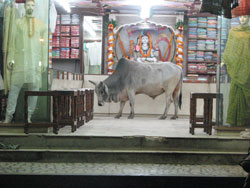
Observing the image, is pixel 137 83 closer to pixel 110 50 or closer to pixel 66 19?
pixel 110 50

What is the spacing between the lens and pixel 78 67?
9.93m

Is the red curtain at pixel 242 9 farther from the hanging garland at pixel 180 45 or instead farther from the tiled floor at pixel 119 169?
the hanging garland at pixel 180 45

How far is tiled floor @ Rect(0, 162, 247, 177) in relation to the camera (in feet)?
10.7

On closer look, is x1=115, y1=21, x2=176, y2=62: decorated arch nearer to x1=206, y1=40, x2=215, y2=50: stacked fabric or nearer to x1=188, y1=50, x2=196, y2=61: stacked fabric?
x1=188, y1=50, x2=196, y2=61: stacked fabric

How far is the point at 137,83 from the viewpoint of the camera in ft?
21.2

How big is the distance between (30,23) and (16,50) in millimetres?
409

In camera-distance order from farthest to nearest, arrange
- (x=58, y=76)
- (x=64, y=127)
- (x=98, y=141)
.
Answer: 1. (x=58, y=76)
2. (x=64, y=127)
3. (x=98, y=141)

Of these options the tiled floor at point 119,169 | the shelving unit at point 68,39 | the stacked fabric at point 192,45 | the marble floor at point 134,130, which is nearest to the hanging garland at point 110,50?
the shelving unit at point 68,39

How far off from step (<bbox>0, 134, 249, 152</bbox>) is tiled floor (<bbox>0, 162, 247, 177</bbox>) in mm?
315

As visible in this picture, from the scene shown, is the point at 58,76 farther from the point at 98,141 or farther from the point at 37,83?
the point at 98,141

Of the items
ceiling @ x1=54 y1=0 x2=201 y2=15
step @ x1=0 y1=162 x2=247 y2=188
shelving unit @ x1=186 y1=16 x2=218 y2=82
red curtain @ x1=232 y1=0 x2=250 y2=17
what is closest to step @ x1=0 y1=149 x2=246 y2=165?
step @ x1=0 y1=162 x2=247 y2=188

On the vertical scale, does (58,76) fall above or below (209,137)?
above
